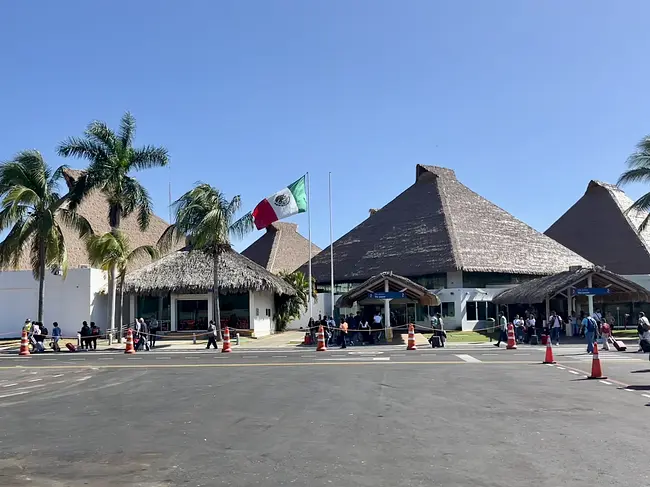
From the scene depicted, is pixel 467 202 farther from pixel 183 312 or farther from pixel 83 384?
pixel 83 384

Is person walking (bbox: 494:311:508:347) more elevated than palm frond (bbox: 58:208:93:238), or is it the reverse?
palm frond (bbox: 58:208:93:238)

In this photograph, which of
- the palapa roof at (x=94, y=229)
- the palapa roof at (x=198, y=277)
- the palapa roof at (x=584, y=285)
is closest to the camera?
the palapa roof at (x=584, y=285)

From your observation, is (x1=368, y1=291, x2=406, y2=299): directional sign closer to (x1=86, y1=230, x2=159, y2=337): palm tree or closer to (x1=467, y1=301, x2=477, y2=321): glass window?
(x1=467, y1=301, x2=477, y2=321): glass window

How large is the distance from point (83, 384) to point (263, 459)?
33.7ft

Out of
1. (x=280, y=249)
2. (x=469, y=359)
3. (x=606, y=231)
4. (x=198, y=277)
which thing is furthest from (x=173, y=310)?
(x=606, y=231)

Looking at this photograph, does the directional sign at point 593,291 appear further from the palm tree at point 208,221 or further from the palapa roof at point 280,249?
the palapa roof at point 280,249

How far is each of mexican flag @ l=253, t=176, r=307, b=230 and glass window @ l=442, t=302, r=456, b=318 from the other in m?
11.3

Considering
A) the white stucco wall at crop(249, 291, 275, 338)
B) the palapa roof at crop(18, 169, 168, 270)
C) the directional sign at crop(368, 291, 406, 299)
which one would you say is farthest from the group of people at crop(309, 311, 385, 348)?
the palapa roof at crop(18, 169, 168, 270)

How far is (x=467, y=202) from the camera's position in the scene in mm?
54094

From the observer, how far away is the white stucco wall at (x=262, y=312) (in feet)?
139

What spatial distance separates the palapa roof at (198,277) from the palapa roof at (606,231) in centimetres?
2905

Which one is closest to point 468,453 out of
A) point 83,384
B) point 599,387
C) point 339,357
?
point 599,387

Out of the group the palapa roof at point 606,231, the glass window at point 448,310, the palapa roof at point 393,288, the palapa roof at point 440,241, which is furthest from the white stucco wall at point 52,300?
the palapa roof at point 606,231

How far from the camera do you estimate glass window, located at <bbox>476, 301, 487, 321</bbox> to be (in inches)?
1770
